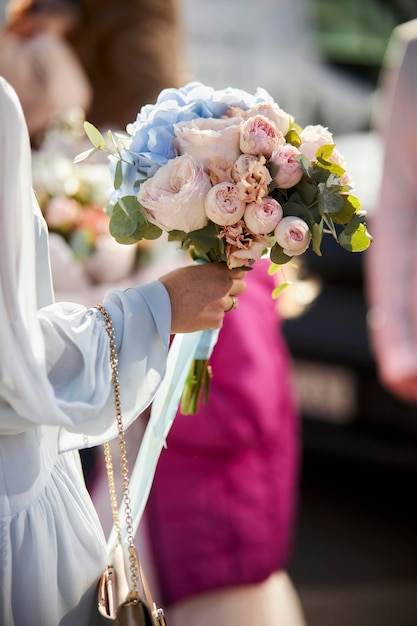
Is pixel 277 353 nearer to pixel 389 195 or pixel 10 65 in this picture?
pixel 389 195

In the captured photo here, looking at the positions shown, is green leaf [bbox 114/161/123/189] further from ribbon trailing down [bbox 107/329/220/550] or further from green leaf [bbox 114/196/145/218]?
ribbon trailing down [bbox 107/329/220/550]

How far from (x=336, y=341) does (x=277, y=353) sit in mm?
1148

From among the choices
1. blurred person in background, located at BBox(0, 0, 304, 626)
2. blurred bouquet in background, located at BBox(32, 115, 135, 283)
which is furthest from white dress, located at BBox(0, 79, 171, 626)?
blurred bouquet in background, located at BBox(32, 115, 135, 283)

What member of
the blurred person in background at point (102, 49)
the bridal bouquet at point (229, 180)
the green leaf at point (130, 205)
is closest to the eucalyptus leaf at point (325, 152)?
the bridal bouquet at point (229, 180)

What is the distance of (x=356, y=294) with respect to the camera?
4094 millimetres

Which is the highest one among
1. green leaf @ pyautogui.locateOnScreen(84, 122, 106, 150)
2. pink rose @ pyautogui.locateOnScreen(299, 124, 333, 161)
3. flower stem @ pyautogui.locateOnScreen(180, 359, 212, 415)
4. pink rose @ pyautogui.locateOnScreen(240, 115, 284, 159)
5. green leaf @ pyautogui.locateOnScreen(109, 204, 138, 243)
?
green leaf @ pyautogui.locateOnScreen(84, 122, 106, 150)

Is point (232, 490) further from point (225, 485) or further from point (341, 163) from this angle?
point (341, 163)

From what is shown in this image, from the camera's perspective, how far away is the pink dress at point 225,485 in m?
2.53

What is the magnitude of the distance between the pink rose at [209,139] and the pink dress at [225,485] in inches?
41.3

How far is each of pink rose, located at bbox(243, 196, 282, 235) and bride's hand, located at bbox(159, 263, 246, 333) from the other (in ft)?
0.48

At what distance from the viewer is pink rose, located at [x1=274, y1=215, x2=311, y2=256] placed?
1533 mm

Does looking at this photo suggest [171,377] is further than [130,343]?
Yes

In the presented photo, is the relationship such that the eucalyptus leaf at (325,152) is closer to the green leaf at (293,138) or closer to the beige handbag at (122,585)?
the green leaf at (293,138)

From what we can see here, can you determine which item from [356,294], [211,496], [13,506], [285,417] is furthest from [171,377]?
[356,294]
